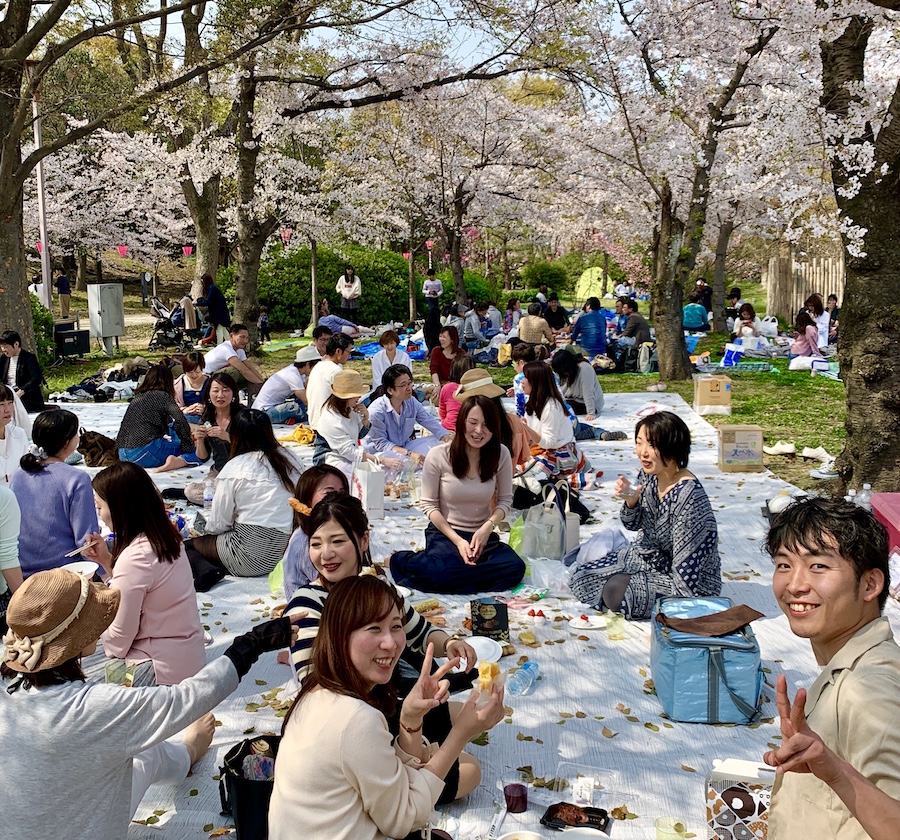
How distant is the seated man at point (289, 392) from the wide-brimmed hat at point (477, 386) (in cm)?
371

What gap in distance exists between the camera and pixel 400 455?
323 inches

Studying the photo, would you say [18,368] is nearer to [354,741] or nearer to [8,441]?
[8,441]

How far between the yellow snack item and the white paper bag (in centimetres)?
304

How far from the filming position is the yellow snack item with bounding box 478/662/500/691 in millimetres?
4422

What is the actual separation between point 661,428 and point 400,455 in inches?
141

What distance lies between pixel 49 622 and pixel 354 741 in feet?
3.23

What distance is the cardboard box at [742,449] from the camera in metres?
8.91

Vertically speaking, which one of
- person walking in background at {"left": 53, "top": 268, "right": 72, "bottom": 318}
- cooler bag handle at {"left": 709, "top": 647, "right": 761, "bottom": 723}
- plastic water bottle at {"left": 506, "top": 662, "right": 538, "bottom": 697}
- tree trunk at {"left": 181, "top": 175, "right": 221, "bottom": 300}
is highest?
tree trunk at {"left": 181, "top": 175, "right": 221, "bottom": 300}

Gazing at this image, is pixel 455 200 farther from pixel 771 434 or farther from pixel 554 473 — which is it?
pixel 554 473

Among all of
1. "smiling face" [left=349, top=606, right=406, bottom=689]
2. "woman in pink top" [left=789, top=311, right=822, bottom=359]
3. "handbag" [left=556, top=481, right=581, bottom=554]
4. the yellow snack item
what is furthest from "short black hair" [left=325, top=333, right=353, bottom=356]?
"woman in pink top" [left=789, top=311, right=822, bottom=359]

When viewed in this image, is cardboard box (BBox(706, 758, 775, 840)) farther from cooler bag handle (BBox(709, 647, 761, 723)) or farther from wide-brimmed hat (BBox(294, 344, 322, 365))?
wide-brimmed hat (BBox(294, 344, 322, 365))

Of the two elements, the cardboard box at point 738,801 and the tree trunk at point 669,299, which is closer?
the cardboard box at point 738,801

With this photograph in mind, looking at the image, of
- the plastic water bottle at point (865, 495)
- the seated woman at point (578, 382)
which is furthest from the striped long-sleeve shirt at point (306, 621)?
the seated woman at point (578, 382)

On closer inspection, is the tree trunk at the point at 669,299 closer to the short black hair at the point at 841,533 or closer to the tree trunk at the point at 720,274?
the tree trunk at the point at 720,274
